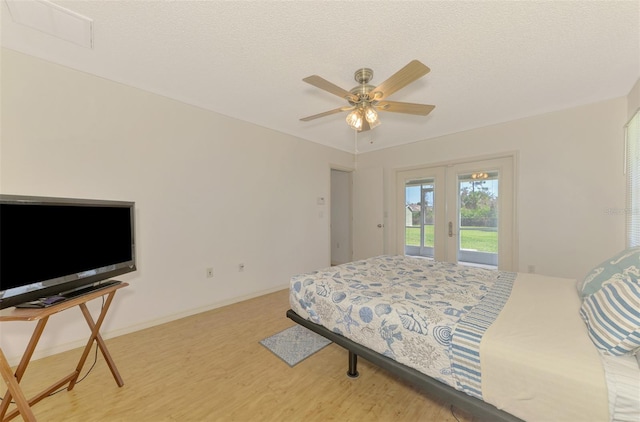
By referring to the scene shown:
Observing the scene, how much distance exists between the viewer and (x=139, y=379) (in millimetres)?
1794

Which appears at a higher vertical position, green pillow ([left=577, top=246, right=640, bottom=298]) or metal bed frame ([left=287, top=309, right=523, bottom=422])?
green pillow ([left=577, top=246, right=640, bottom=298])

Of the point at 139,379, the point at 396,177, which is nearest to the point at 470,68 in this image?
the point at 396,177

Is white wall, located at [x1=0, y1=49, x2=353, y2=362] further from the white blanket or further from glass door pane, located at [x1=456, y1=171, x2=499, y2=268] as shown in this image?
the white blanket

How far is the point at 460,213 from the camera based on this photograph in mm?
3977

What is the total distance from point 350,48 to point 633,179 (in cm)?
319

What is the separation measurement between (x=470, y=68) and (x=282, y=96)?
6.14 ft

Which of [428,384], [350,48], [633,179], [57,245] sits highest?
[350,48]

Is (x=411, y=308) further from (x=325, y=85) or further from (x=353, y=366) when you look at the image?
A: (x=325, y=85)

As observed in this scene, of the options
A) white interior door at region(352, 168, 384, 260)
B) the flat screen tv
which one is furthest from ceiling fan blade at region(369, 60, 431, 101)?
white interior door at region(352, 168, 384, 260)

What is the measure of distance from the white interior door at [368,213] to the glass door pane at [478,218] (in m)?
1.37

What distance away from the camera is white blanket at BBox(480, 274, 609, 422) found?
0.91 m

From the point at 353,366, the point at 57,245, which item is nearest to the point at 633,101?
the point at 353,366

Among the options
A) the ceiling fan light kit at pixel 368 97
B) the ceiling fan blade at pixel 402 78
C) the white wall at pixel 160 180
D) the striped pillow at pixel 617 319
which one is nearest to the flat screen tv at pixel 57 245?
the white wall at pixel 160 180

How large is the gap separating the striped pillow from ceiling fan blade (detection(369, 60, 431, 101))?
1547mm
